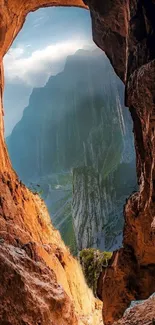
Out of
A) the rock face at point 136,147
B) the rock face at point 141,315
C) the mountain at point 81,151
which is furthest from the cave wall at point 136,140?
the mountain at point 81,151

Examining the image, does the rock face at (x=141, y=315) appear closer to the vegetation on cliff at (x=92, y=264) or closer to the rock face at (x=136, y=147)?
the rock face at (x=136, y=147)

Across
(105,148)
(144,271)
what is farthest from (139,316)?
(105,148)

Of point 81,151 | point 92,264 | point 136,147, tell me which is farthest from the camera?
point 81,151

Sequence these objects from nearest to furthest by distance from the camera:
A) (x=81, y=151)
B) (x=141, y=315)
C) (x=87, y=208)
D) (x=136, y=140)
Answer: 1. (x=141, y=315)
2. (x=136, y=140)
3. (x=87, y=208)
4. (x=81, y=151)

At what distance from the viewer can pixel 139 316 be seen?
184 inches

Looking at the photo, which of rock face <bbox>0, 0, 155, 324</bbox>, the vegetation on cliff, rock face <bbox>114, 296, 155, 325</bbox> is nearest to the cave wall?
rock face <bbox>0, 0, 155, 324</bbox>

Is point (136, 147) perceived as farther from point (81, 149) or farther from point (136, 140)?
point (81, 149)

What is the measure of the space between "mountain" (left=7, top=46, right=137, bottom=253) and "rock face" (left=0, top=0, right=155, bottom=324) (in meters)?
25.0

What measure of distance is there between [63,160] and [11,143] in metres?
74.3

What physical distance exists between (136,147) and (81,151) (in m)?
88.2

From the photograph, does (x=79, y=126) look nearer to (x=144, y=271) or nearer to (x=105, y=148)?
(x=105, y=148)

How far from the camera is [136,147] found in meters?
12.2

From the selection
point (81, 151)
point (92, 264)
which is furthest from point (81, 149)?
point (92, 264)

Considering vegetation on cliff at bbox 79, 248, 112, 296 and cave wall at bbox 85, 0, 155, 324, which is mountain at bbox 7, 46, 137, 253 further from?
cave wall at bbox 85, 0, 155, 324
